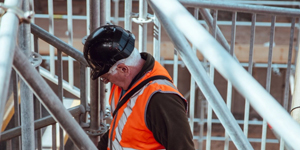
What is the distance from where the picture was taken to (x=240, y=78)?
58.9 inches

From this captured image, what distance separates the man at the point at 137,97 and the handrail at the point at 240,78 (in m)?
0.58

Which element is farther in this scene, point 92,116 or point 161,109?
point 92,116

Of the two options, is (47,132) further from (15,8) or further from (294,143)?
(294,143)

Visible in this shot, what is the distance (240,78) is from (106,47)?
0.95m

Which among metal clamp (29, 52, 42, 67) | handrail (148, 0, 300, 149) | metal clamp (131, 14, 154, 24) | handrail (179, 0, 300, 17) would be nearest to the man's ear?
metal clamp (29, 52, 42, 67)

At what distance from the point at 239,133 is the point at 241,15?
7.32m

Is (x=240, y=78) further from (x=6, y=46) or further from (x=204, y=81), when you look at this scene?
(x=6, y=46)

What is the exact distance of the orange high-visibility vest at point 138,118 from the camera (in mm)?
2221

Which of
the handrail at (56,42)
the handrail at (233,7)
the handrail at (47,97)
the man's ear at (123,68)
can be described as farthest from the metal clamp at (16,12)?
the handrail at (233,7)

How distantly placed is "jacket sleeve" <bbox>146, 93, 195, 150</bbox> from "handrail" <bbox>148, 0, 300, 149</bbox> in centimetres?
57

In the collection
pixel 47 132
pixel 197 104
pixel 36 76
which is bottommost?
pixel 197 104

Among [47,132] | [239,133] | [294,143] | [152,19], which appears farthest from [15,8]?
[47,132]

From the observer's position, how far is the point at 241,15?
30.2ft

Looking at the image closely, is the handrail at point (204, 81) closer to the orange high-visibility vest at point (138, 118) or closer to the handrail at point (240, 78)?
the orange high-visibility vest at point (138, 118)
